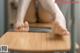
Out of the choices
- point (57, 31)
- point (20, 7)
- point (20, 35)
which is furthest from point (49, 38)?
point (20, 7)

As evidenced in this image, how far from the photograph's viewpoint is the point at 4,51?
66cm

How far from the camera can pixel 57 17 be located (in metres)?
0.79

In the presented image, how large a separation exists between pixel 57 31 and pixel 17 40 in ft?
0.57

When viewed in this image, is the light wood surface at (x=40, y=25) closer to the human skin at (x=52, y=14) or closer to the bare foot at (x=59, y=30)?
the human skin at (x=52, y=14)

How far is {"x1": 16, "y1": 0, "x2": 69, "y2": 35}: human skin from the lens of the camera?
0.73 metres

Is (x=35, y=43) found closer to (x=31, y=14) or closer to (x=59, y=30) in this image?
(x=59, y=30)

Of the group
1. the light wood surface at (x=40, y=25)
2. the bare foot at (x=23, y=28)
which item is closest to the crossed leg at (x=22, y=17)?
the bare foot at (x=23, y=28)

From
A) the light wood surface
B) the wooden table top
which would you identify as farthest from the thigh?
the wooden table top

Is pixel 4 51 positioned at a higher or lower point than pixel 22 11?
lower

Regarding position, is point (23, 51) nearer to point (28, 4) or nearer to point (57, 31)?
point (57, 31)

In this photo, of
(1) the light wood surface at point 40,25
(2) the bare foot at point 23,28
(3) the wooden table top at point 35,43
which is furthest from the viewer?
(1) the light wood surface at point 40,25

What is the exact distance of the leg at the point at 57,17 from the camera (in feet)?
2.40

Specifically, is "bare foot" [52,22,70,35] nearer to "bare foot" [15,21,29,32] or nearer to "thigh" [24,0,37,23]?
"bare foot" [15,21,29,32]

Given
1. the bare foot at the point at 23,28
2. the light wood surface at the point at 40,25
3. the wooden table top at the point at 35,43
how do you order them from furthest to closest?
1. the light wood surface at the point at 40,25
2. the bare foot at the point at 23,28
3. the wooden table top at the point at 35,43
